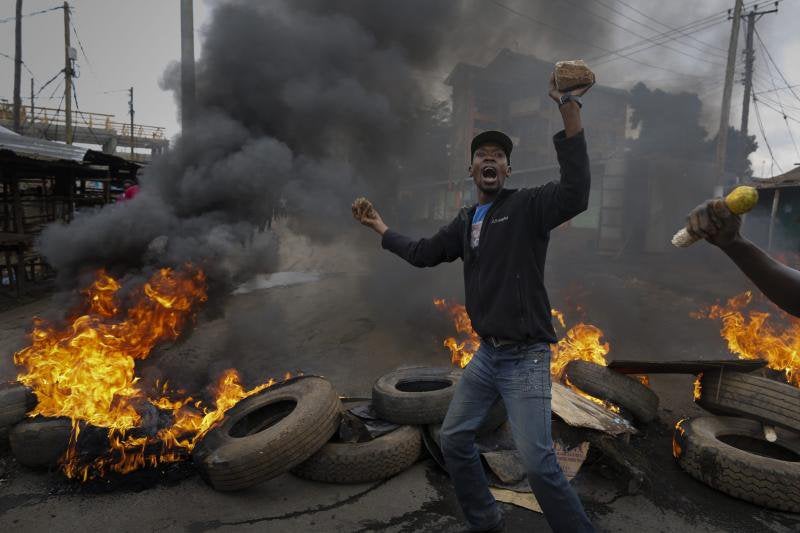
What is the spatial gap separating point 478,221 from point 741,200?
1408 mm

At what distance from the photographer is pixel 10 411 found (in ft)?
12.9

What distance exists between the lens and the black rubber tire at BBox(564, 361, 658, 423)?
173 inches

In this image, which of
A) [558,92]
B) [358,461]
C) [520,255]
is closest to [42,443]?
[358,461]

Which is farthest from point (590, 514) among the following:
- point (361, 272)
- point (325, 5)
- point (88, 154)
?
point (88, 154)

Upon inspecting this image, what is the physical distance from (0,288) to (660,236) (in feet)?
68.9

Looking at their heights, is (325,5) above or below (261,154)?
above

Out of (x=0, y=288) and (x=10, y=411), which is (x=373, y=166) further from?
(x=0, y=288)

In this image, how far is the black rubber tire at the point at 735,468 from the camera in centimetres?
320

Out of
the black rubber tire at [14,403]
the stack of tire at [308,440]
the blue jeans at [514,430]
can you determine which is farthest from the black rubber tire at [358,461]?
the black rubber tire at [14,403]

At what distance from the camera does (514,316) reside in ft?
8.02

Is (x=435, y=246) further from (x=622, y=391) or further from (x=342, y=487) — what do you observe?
(x=622, y=391)

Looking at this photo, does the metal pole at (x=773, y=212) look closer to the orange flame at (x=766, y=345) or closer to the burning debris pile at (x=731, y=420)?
the orange flame at (x=766, y=345)

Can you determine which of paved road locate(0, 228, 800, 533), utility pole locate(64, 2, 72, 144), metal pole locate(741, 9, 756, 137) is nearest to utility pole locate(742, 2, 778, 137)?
metal pole locate(741, 9, 756, 137)

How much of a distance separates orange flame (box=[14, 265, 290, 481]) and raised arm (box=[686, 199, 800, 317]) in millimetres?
3997
